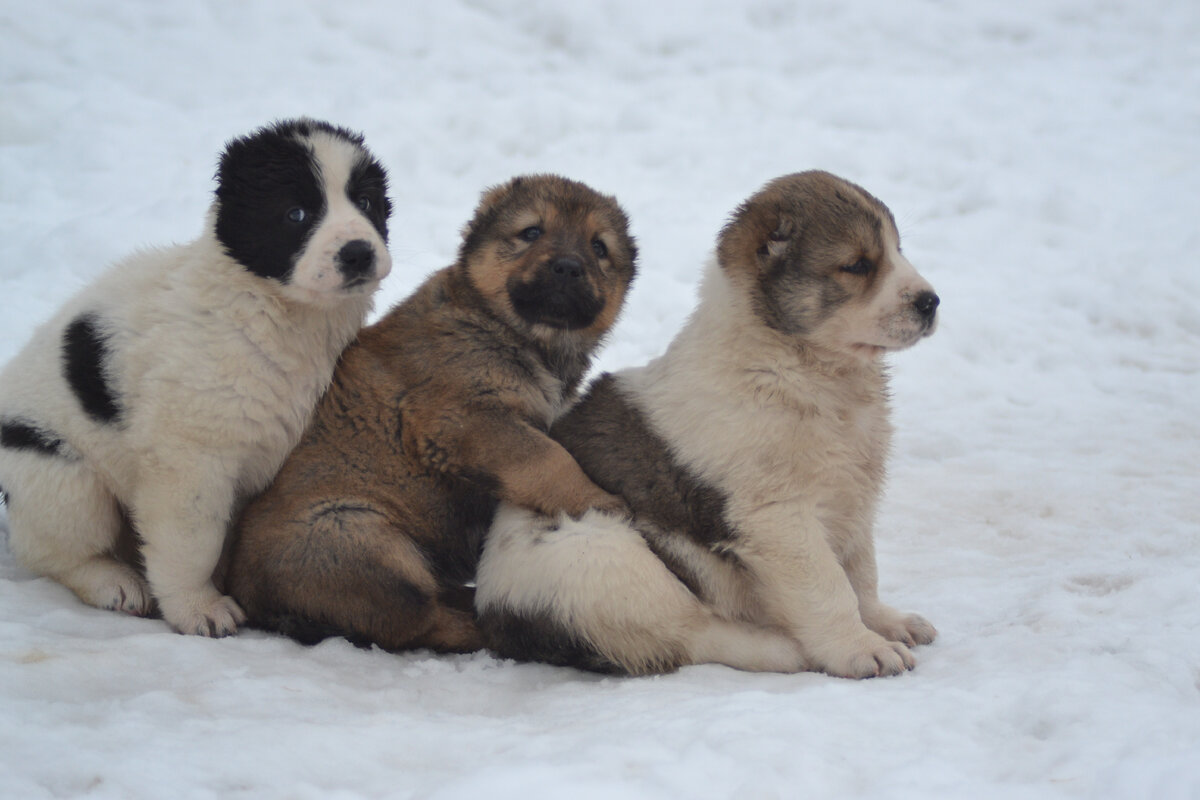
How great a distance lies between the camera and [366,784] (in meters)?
2.83

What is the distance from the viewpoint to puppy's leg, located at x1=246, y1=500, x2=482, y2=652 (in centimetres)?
419

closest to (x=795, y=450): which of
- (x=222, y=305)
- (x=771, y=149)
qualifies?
(x=222, y=305)

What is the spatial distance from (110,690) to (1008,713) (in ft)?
9.33

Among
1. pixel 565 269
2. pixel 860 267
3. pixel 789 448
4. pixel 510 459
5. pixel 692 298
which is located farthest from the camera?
pixel 692 298

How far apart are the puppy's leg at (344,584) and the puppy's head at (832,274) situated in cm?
180

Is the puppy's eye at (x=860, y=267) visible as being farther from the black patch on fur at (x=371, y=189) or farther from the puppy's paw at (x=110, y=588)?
the puppy's paw at (x=110, y=588)

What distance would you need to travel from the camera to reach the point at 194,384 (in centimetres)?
422

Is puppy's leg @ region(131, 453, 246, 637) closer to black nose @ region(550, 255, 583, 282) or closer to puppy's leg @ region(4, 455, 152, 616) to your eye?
puppy's leg @ region(4, 455, 152, 616)

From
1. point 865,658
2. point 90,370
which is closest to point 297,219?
point 90,370

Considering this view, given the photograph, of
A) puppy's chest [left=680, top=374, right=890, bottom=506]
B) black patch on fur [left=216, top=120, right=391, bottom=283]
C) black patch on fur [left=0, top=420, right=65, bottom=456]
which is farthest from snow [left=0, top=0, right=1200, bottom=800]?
black patch on fur [left=216, top=120, right=391, bottom=283]

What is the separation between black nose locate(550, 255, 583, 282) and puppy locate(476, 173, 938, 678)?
0.60 metres

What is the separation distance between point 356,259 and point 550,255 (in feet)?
2.84

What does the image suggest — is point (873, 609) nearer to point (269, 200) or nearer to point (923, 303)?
point (923, 303)

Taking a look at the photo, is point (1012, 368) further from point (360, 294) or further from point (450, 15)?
point (450, 15)
